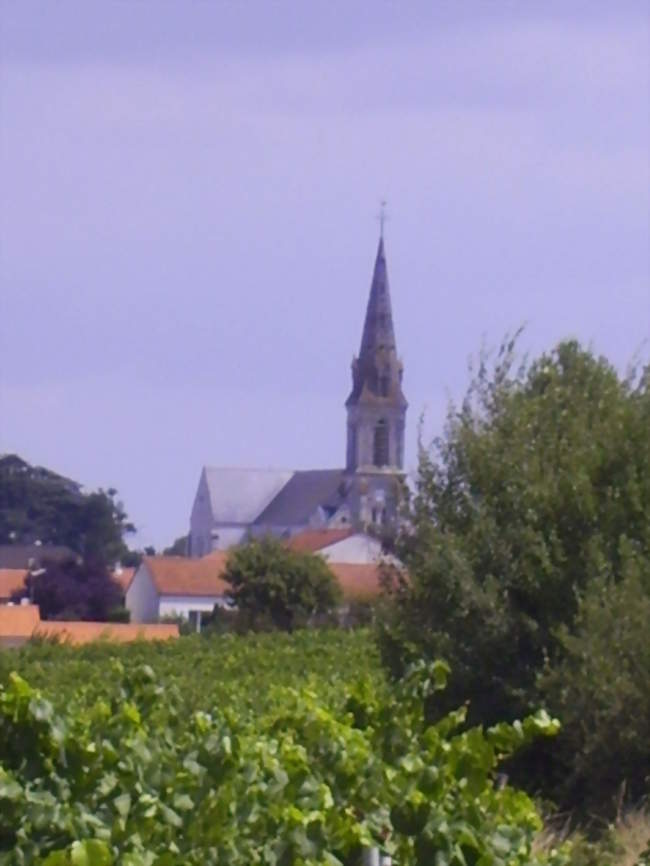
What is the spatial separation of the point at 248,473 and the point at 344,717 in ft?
431

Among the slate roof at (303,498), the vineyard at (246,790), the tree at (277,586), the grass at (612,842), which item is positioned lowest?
the grass at (612,842)

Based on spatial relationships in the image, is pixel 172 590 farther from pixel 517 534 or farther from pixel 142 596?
pixel 517 534

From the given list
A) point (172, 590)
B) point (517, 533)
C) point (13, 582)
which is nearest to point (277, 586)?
point (172, 590)

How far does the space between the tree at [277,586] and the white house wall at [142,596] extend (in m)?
25.2

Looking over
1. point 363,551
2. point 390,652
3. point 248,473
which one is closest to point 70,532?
point 363,551

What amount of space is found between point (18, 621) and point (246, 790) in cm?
5581

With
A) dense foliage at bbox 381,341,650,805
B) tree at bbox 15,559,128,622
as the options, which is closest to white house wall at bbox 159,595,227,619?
tree at bbox 15,559,128,622

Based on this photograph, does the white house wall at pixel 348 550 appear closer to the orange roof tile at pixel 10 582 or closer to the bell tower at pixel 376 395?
the orange roof tile at pixel 10 582

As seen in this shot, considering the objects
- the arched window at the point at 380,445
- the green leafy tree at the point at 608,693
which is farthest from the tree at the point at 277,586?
the arched window at the point at 380,445

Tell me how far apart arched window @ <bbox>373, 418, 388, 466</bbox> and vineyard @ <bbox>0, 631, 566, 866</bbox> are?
12309 centimetres

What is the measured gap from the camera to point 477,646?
47.0ft

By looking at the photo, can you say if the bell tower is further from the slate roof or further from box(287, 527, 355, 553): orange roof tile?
box(287, 527, 355, 553): orange roof tile

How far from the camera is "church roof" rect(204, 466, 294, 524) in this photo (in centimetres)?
13438

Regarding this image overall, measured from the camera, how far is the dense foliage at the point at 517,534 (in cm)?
1420
